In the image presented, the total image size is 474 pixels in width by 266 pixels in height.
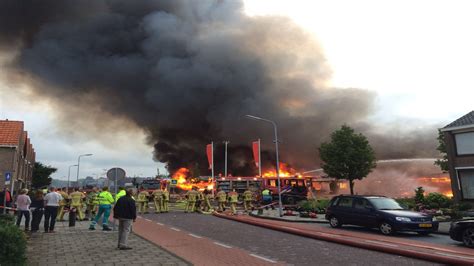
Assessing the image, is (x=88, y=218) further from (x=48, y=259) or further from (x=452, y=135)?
(x=452, y=135)

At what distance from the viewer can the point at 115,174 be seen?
1222 cm

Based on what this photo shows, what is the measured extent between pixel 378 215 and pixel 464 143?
15295 mm

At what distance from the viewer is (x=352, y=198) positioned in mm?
13664

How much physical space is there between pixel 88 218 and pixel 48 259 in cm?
979

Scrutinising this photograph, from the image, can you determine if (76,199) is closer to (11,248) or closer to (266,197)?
(11,248)

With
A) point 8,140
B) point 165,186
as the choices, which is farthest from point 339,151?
point 8,140

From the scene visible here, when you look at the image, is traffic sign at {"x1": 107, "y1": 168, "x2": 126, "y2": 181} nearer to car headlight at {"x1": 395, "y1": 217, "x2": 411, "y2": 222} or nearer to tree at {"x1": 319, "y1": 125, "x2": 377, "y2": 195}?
car headlight at {"x1": 395, "y1": 217, "x2": 411, "y2": 222}

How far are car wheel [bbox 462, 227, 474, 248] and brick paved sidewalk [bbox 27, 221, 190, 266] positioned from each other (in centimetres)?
794

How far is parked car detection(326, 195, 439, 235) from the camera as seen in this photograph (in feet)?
38.0

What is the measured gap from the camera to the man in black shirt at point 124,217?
8229mm

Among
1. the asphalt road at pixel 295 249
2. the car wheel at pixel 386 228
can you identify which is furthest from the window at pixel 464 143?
the asphalt road at pixel 295 249

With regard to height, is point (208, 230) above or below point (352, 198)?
below

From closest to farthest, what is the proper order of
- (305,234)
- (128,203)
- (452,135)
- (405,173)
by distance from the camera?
(128,203), (305,234), (452,135), (405,173)

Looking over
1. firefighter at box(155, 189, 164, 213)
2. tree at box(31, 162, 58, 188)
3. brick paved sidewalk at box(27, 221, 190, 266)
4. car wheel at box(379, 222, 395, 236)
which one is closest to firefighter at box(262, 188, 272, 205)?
firefighter at box(155, 189, 164, 213)
